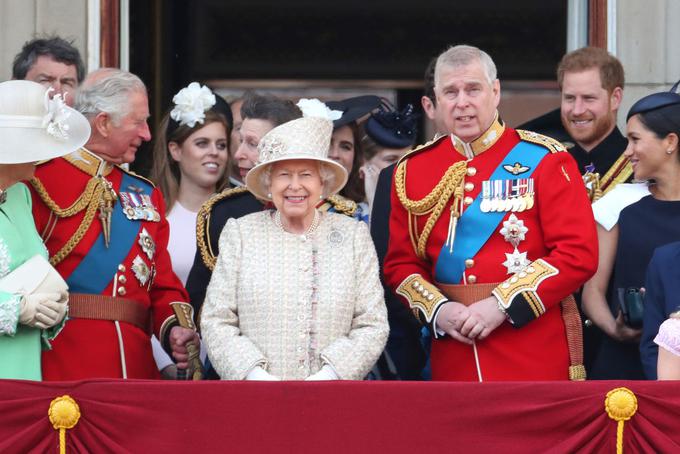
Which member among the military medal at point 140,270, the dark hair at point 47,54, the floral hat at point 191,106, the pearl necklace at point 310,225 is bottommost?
the military medal at point 140,270

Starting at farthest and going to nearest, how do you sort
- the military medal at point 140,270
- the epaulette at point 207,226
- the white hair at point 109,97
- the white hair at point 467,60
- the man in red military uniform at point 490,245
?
1. the epaulette at point 207,226
2. the white hair at point 109,97
3. the military medal at point 140,270
4. the white hair at point 467,60
5. the man in red military uniform at point 490,245

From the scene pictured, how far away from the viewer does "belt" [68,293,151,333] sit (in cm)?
556

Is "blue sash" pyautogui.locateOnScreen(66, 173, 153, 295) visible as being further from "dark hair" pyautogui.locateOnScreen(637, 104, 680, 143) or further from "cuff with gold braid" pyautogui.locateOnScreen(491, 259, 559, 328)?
"dark hair" pyautogui.locateOnScreen(637, 104, 680, 143)

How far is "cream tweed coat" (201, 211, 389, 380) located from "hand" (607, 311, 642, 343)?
3.06ft

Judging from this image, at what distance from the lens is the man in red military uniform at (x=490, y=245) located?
538cm

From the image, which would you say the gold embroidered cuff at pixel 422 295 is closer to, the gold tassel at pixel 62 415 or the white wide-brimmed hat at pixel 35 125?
the white wide-brimmed hat at pixel 35 125

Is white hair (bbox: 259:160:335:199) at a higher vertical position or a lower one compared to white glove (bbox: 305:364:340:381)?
higher

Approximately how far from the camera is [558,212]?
5.45m

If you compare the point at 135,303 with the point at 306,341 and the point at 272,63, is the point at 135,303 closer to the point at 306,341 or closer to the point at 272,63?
the point at 306,341

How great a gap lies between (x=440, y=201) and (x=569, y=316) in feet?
1.96

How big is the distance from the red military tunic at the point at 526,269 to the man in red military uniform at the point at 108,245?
88 cm

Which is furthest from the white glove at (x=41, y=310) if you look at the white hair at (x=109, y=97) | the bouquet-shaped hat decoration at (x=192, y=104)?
the bouquet-shaped hat decoration at (x=192, y=104)

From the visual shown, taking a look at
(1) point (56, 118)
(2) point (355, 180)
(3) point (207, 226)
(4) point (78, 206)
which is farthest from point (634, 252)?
(1) point (56, 118)

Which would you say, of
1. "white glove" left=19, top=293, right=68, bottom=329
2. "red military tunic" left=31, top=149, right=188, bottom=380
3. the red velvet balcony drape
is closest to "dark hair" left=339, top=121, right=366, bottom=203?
"red military tunic" left=31, top=149, right=188, bottom=380
